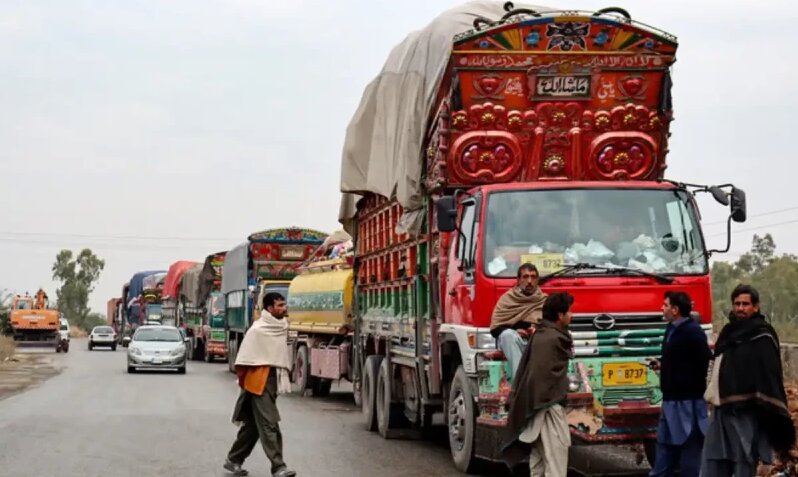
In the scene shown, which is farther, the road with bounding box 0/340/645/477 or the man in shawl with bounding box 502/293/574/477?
the road with bounding box 0/340/645/477

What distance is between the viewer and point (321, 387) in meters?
24.6

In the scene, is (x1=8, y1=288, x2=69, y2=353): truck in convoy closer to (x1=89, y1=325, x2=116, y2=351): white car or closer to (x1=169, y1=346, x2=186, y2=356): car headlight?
(x1=89, y1=325, x2=116, y2=351): white car

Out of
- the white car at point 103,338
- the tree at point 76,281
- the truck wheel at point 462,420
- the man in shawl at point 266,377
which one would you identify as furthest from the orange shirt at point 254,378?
the tree at point 76,281

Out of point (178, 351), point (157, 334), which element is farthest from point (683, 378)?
point (157, 334)

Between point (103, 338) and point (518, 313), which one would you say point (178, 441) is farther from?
point (103, 338)

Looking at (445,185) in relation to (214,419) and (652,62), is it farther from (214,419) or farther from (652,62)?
(214,419)

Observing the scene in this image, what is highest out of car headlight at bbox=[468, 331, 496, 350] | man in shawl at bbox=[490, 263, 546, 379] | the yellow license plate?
man in shawl at bbox=[490, 263, 546, 379]

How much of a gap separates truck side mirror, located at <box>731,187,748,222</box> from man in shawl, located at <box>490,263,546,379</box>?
201cm

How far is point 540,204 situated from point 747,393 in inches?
141

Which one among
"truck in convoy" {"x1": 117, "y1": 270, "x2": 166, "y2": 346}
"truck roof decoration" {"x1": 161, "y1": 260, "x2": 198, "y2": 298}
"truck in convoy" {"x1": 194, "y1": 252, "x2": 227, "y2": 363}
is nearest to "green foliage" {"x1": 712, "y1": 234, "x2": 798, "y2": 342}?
"truck in convoy" {"x1": 194, "y1": 252, "x2": 227, "y2": 363}

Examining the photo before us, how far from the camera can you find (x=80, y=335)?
126312 millimetres

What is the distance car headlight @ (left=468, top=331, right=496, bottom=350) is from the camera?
10930 millimetres

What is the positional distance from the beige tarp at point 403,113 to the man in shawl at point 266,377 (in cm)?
238

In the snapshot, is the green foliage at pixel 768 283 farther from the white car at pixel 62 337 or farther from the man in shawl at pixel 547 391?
the white car at pixel 62 337
